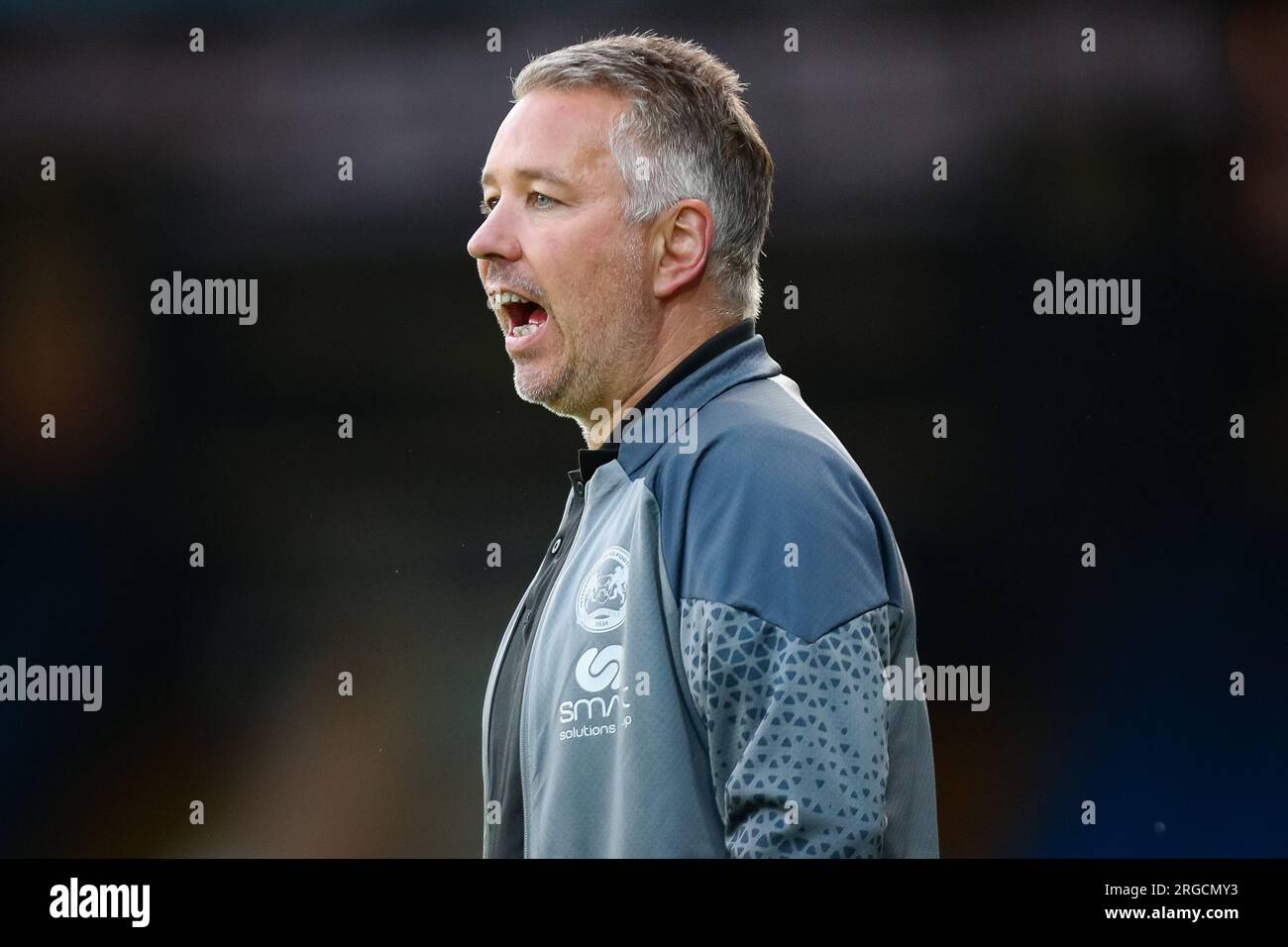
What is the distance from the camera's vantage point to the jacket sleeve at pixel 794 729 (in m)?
1.46

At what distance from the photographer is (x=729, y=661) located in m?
1.51

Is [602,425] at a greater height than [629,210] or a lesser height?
lesser

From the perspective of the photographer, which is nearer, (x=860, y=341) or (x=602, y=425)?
(x=602, y=425)

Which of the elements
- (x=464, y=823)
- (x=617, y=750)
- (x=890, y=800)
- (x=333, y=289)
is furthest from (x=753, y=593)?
(x=333, y=289)

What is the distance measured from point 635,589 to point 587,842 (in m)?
0.33

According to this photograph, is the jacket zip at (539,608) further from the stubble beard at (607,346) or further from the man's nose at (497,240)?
the man's nose at (497,240)

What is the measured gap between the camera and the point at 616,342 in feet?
6.36

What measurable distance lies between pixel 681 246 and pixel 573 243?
16 cm

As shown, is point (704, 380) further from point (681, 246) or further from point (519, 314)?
point (519, 314)

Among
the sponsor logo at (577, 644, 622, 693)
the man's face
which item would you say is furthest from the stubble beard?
the sponsor logo at (577, 644, 622, 693)

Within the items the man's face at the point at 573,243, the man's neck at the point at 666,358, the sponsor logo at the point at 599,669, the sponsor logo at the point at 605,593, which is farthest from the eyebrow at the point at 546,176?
the sponsor logo at the point at 599,669

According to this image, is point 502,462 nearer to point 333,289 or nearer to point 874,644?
point 333,289

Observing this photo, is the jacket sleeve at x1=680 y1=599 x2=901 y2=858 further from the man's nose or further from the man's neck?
the man's nose

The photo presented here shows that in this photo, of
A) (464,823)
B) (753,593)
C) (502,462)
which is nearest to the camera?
(753,593)
